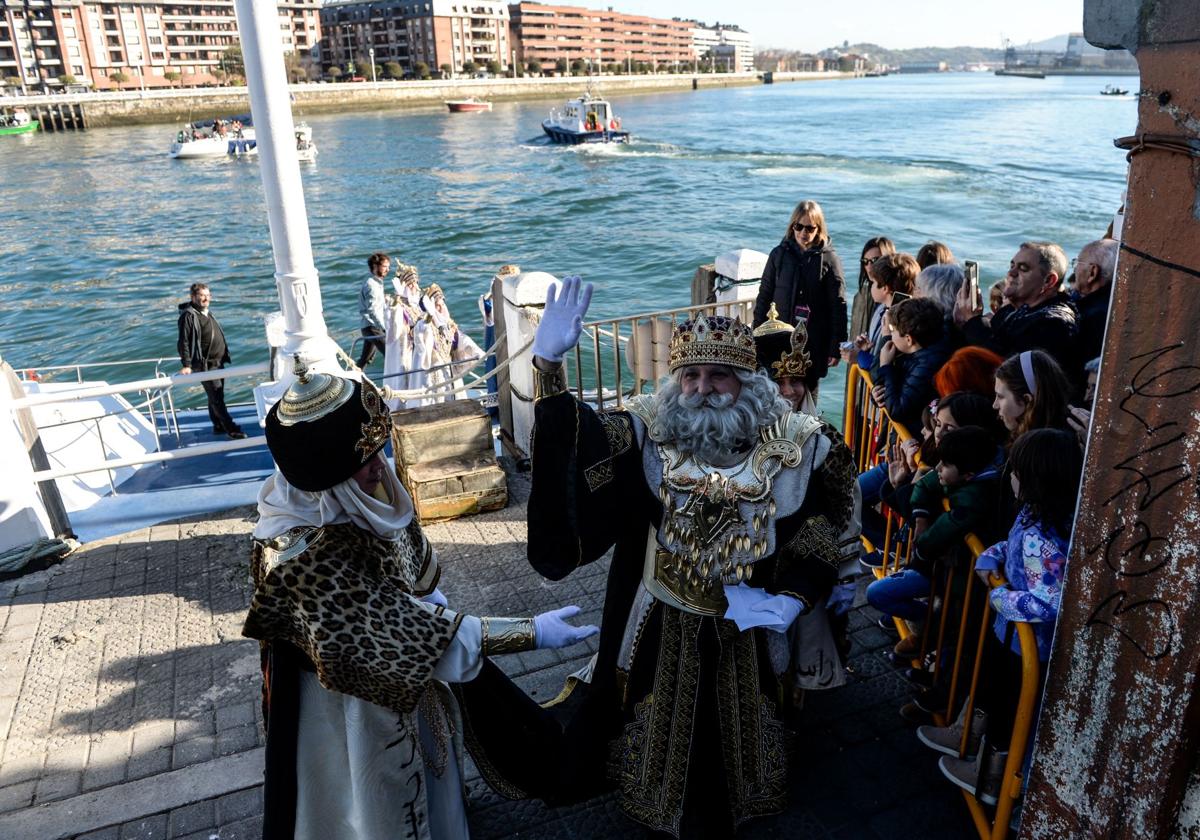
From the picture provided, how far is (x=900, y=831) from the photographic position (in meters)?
2.89

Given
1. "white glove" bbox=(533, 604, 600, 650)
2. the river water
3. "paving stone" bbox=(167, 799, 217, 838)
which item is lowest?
the river water

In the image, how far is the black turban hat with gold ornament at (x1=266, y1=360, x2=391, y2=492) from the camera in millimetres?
2088

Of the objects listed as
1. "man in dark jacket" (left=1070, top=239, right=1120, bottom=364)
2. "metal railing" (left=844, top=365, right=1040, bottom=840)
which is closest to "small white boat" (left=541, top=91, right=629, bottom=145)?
"man in dark jacket" (left=1070, top=239, right=1120, bottom=364)

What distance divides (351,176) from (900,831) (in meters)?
45.2

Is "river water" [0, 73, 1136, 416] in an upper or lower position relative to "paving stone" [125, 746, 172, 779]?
lower

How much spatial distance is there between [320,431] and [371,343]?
8.88 metres

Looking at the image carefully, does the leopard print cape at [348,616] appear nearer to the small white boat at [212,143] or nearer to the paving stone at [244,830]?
the paving stone at [244,830]

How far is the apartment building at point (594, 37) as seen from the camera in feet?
426

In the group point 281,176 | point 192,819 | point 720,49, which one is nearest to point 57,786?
point 192,819

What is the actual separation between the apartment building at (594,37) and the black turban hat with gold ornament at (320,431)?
427 feet

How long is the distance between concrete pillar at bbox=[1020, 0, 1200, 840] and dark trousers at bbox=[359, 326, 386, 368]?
885 centimetres

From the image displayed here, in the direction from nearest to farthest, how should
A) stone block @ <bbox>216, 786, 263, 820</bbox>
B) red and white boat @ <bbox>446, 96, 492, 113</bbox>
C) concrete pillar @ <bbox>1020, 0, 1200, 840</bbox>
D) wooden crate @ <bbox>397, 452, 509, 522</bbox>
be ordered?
concrete pillar @ <bbox>1020, 0, 1200, 840</bbox>
stone block @ <bbox>216, 786, 263, 820</bbox>
wooden crate @ <bbox>397, 452, 509, 522</bbox>
red and white boat @ <bbox>446, 96, 492, 113</bbox>

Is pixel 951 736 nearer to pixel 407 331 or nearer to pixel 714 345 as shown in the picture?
pixel 714 345

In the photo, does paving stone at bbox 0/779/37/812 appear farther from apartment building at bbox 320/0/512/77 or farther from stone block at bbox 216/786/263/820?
apartment building at bbox 320/0/512/77
